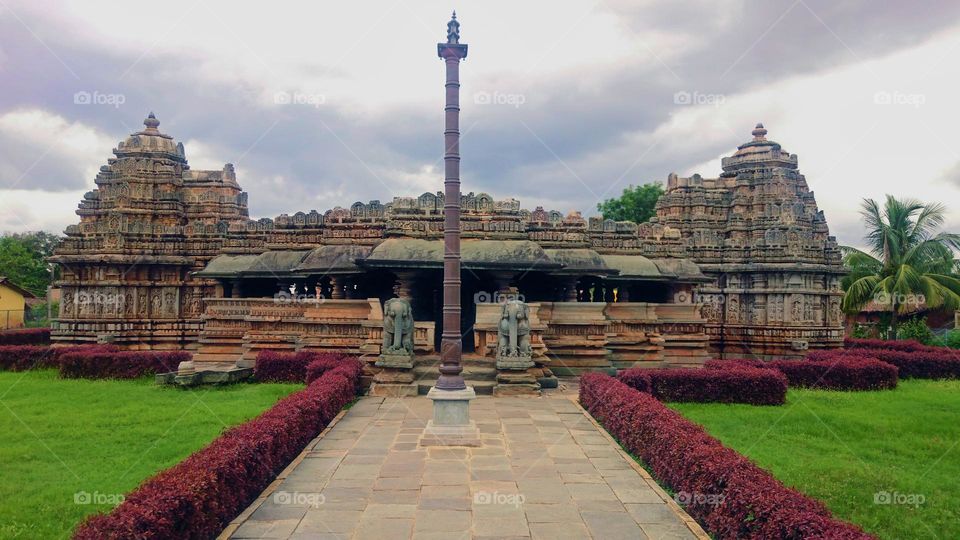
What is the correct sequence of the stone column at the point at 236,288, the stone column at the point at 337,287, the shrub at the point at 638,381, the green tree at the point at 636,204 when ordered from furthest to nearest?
the green tree at the point at 636,204 < the stone column at the point at 236,288 < the stone column at the point at 337,287 < the shrub at the point at 638,381

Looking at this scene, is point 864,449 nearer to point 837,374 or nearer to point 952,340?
point 837,374

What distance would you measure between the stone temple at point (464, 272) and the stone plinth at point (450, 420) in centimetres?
390

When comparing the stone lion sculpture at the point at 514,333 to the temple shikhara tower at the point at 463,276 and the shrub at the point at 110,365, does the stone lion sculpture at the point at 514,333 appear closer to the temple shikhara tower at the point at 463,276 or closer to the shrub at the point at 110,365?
the temple shikhara tower at the point at 463,276

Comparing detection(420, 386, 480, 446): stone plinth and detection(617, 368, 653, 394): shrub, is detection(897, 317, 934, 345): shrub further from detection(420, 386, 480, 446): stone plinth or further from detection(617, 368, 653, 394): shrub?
detection(420, 386, 480, 446): stone plinth

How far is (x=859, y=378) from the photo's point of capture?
50.8 ft

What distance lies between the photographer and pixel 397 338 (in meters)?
A: 13.0

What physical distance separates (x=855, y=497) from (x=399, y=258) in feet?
32.7

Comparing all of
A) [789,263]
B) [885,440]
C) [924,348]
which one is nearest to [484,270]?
[885,440]

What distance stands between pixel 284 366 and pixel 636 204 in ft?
119

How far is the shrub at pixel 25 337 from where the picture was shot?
74.6 ft

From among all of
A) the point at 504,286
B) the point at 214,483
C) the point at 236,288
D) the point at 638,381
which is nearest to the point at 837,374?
the point at 638,381

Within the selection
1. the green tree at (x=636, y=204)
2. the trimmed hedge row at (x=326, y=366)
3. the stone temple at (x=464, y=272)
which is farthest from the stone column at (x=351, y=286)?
the green tree at (x=636, y=204)

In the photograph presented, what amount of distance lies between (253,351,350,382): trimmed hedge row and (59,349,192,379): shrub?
10.4 feet

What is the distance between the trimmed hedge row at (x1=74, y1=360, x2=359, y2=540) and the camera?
454cm
